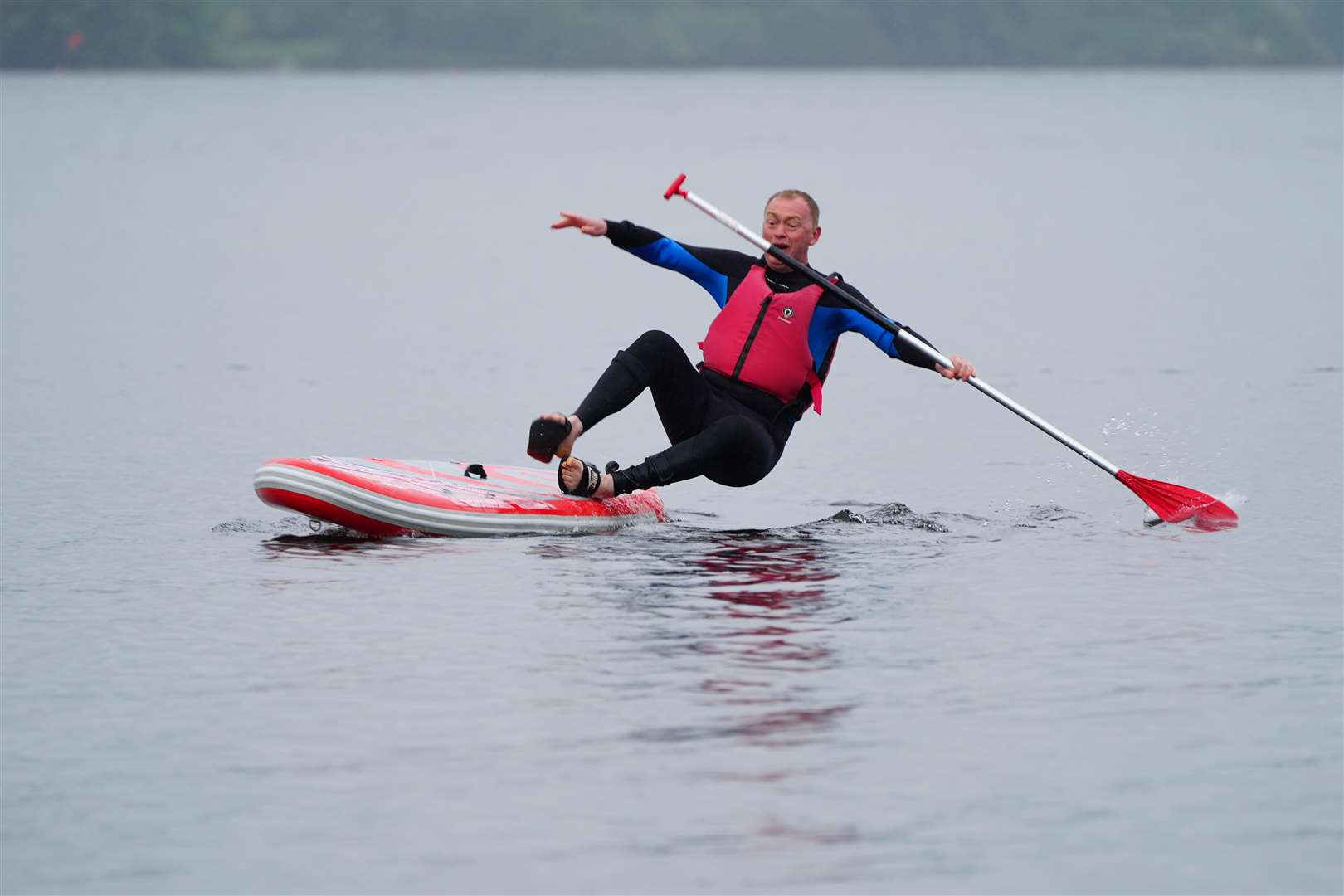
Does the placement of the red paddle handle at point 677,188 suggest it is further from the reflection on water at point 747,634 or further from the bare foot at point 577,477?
the reflection on water at point 747,634

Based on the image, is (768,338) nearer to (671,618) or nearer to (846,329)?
(846,329)

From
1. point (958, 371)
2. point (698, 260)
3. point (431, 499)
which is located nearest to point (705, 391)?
point (698, 260)

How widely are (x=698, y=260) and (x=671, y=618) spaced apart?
2.73m

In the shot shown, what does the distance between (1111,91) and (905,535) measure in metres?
137

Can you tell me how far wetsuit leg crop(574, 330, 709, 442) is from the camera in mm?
10914

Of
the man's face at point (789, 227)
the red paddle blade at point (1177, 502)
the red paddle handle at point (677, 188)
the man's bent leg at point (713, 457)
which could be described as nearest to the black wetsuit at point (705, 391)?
the man's bent leg at point (713, 457)

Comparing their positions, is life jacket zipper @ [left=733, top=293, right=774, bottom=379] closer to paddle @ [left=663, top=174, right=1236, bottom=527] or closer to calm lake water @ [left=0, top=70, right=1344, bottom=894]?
paddle @ [left=663, top=174, right=1236, bottom=527]

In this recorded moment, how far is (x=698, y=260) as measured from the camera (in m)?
11.4

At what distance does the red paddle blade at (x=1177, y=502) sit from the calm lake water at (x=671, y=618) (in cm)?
Result: 22

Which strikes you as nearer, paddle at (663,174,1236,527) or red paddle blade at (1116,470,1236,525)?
paddle at (663,174,1236,527)

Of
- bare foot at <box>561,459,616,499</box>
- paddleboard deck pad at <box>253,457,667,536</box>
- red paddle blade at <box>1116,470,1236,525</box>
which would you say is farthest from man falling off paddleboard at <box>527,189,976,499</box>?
red paddle blade at <box>1116,470,1236,525</box>

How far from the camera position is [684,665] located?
8508 millimetres

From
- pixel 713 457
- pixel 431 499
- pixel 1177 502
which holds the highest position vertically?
pixel 713 457

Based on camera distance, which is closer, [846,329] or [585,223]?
[585,223]
